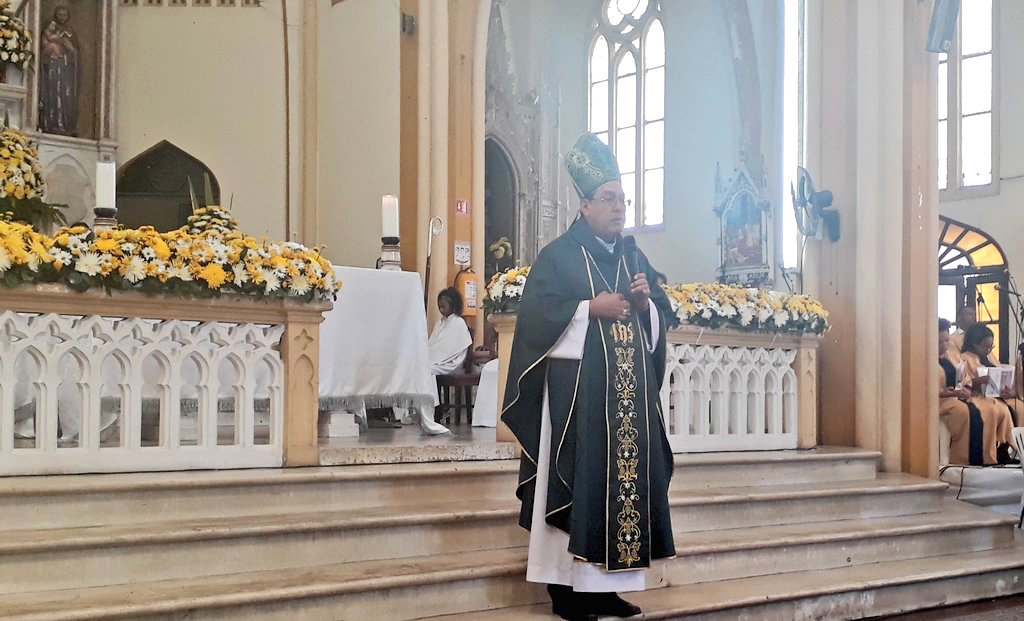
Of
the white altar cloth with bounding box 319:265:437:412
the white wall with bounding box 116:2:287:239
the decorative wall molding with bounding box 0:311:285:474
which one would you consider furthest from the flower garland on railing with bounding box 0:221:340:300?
the white wall with bounding box 116:2:287:239

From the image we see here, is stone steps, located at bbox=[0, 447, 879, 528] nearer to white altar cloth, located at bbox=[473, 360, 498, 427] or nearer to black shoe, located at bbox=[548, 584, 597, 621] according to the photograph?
black shoe, located at bbox=[548, 584, 597, 621]

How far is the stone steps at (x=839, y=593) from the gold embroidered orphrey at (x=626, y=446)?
0.39 metres

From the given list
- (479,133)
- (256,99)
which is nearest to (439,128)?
(479,133)

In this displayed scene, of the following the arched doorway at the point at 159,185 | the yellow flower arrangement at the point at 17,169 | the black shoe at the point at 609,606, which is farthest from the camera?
the arched doorway at the point at 159,185

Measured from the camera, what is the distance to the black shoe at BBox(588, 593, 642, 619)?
12.6 ft

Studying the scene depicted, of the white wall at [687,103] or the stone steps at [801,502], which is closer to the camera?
the stone steps at [801,502]

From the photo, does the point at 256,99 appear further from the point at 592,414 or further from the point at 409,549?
the point at 592,414

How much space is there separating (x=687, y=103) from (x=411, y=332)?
412 inches

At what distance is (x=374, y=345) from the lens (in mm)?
5602

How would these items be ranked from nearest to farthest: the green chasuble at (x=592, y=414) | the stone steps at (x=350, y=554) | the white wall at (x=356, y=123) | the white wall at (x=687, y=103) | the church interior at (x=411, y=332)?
1. the stone steps at (x=350, y=554)
2. the green chasuble at (x=592, y=414)
3. the church interior at (x=411, y=332)
4. the white wall at (x=356, y=123)
5. the white wall at (x=687, y=103)

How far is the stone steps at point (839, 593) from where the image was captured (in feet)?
13.6

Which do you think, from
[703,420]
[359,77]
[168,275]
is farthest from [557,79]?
[168,275]

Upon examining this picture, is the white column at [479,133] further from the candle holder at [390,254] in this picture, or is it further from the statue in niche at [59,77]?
the statue in niche at [59,77]

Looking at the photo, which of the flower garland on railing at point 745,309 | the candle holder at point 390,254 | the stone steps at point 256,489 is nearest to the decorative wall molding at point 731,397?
the flower garland on railing at point 745,309
